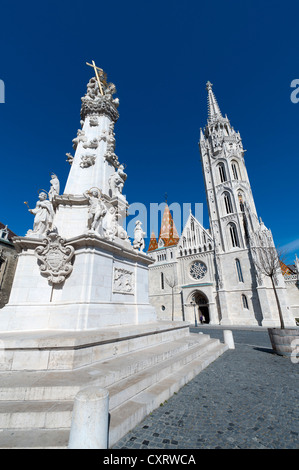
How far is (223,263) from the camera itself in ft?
94.2

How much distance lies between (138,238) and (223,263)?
24721 mm

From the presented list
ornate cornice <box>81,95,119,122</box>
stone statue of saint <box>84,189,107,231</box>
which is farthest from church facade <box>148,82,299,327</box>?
stone statue of saint <box>84,189,107,231</box>

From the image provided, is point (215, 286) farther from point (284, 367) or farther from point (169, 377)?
point (169, 377)

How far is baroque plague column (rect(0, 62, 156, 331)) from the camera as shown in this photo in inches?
189

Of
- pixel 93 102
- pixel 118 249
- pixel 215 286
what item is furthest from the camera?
pixel 215 286

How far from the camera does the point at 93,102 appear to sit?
9.26 m

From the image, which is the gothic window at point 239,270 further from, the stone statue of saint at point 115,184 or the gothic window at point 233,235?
the stone statue of saint at point 115,184

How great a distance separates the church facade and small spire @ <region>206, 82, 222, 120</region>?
7.73 ft

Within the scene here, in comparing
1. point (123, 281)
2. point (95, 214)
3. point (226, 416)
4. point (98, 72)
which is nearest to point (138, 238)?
point (123, 281)

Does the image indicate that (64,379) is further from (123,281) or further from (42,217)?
(42,217)

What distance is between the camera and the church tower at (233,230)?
2480 centimetres
